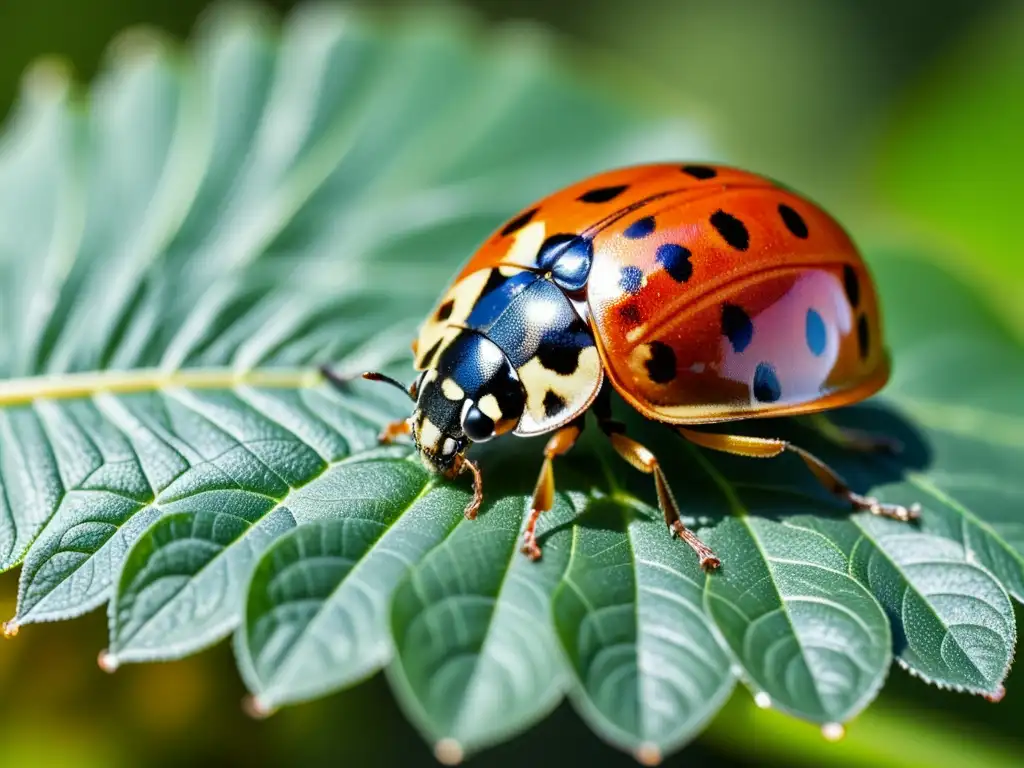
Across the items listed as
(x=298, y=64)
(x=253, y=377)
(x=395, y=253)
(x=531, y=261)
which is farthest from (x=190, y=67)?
(x=531, y=261)

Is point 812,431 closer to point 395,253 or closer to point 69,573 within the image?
point 395,253

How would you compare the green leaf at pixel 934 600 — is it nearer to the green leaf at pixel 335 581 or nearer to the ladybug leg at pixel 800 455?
the ladybug leg at pixel 800 455

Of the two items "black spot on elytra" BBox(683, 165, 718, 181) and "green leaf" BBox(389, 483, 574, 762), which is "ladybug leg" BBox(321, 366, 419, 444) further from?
"black spot on elytra" BBox(683, 165, 718, 181)

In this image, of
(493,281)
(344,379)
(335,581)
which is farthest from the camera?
(344,379)

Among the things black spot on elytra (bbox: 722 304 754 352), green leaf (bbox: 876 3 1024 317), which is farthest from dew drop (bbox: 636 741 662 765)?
green leaf (bbox: 876 3 1024 317)

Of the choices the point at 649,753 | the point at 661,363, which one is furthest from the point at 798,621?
the point at 661,363

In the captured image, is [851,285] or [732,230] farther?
[851,285]

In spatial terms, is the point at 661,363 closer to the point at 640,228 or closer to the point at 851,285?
the point at 640,228
